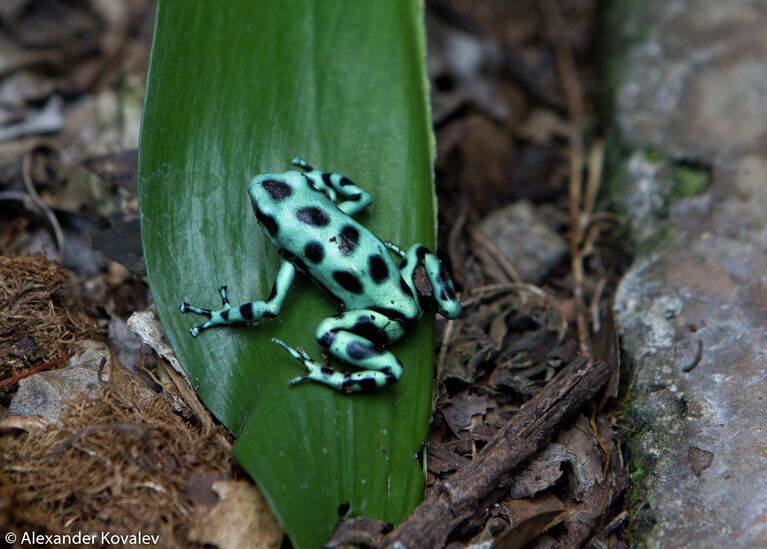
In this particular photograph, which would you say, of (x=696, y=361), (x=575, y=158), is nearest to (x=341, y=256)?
(x=696, y=361)

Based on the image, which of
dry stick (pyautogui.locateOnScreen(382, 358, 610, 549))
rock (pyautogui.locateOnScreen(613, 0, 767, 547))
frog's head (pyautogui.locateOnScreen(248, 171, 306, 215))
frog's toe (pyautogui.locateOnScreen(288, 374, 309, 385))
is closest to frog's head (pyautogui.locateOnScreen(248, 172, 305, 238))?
frog's head (pyautogui.locateOnScreen(248, 171, 306, 215))

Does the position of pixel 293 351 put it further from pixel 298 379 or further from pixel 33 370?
pixel 33 370

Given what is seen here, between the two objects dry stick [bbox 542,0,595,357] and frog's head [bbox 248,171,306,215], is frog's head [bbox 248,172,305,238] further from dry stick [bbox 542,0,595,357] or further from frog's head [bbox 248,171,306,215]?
dry stick [bbox 542,0,595,357]

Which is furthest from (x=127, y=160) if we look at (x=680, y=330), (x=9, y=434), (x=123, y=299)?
(x=680, y=330)

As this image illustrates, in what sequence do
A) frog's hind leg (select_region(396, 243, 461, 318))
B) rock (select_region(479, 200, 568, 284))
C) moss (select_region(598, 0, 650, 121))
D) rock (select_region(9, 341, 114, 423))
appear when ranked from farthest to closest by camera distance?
moss (select_region(598, 0, 650, 121)) → rock (select_region(479, 200, 568, 284)) → frog's hind leg (select_region(396, 243, 461, 318)) → rock (select_region(9, 341, 114, 423))

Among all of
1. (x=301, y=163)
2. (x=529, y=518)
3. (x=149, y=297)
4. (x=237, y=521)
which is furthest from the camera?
(x=149, y=297)

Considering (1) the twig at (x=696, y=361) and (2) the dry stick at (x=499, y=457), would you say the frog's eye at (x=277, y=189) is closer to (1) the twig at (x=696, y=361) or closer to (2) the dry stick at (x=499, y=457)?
(2) the dry stick at (x=499, y=457)
